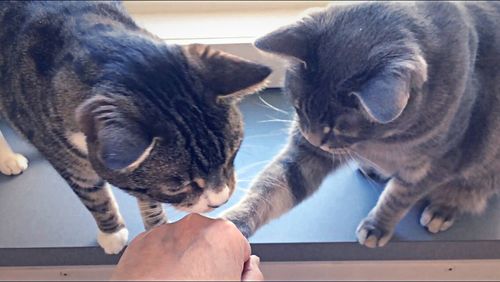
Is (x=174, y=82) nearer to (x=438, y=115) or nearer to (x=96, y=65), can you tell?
(x=96, y=65)

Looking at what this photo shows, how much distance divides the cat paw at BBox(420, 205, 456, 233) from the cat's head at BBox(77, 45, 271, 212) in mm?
518

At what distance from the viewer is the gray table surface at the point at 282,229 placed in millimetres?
1248

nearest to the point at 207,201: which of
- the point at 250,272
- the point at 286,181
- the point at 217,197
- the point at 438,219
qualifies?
the point at 217,197

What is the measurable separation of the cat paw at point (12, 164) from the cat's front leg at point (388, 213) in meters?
0.79

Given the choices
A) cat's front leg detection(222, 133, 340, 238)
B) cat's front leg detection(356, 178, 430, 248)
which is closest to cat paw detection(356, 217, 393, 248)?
cat's front leg detection(356, 178, 430, 248)

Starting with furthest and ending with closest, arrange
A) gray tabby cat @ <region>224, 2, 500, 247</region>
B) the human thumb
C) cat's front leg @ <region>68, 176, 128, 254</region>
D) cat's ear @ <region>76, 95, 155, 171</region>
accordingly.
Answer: cat's front leg @ <region>68, 176, 128, 254</region> → gray tabby cat @ <region>224, 2, 500, 247</region> → the human thumb → cat's ear @ <region>76, 95, 155, 171</region>

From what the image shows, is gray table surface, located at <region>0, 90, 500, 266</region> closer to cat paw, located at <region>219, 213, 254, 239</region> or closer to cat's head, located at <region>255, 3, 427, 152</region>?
cat paw, located at <region>219, 213, 254, 239</region>

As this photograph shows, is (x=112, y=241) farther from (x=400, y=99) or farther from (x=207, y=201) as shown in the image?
(x=400, y=99)

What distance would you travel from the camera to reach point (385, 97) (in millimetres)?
895

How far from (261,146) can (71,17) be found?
0.59 metres

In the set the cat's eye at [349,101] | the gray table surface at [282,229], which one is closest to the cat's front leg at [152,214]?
the gray table surface at [282,229]

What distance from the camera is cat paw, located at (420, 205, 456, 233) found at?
4.12 ft

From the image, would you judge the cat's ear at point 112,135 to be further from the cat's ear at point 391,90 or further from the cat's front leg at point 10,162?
the cat's front leg at point 10,162

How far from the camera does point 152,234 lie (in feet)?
2.97
